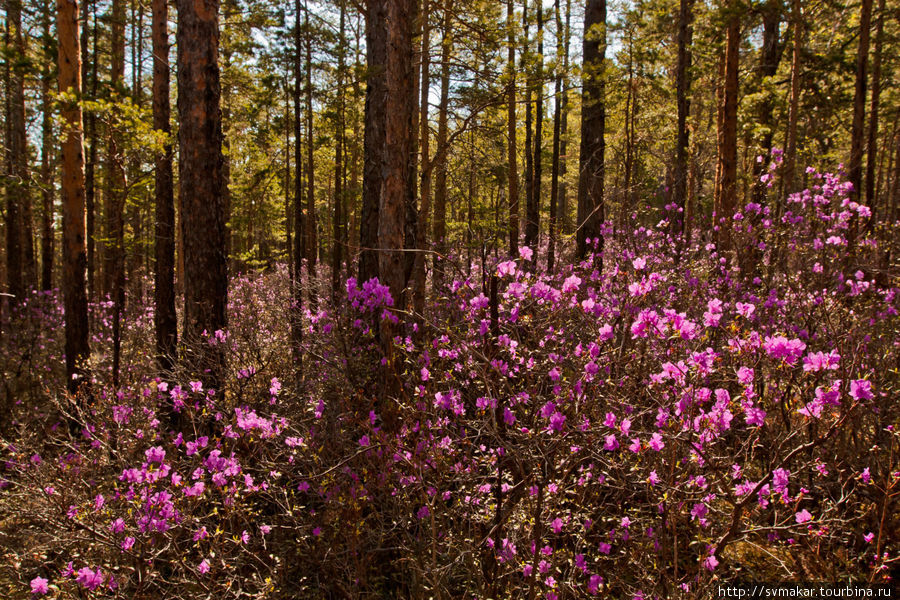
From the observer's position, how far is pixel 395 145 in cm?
410

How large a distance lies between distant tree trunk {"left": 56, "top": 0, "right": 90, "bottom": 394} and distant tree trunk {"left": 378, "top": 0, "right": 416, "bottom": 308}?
4911 millimetres

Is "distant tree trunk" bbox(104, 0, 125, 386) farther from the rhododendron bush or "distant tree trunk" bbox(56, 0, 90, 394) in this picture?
the rhododendron bush

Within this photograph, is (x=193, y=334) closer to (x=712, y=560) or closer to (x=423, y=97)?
(x=712, y=560)

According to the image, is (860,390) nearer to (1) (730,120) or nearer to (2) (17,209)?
(1) (730,120)

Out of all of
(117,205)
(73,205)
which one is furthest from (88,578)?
(117,205)

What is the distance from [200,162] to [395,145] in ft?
7.81

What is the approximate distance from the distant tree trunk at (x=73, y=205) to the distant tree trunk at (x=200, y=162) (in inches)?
98.8

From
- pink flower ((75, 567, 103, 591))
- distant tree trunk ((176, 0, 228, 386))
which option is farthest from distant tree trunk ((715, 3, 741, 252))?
pink flower ((75, 567, 103, 591))

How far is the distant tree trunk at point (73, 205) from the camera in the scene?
6.50 meters

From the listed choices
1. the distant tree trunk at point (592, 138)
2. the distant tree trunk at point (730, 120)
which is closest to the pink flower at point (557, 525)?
the distant tree trunk at point (592, 138)

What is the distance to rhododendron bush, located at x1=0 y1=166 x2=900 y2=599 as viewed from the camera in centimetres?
259

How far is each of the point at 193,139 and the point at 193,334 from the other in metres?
2.01

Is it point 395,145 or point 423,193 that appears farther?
point 423,193

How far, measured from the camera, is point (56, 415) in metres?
7.25
